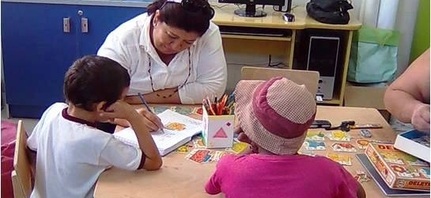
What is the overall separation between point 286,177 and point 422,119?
2.14ft

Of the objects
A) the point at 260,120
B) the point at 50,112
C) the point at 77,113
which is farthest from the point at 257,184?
the point at 50,112

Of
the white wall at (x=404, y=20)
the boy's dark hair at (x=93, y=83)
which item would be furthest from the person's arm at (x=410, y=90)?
the white wall at (x=404, y=20)

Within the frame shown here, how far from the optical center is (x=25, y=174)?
1639 millimetres

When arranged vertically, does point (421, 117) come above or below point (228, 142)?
above

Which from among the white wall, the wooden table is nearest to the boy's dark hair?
the wooden table

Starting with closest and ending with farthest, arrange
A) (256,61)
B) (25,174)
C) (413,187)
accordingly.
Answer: (413,187), (25,174), (256,61)

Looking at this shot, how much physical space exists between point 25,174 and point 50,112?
202mm

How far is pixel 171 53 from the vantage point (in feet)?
7.32

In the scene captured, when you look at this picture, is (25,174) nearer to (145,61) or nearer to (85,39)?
(145,61)

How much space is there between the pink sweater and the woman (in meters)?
0.88

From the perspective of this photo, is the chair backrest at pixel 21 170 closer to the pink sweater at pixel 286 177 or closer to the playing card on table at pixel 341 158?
the pink sweater at pixel 286 177

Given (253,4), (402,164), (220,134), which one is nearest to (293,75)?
(220,134)

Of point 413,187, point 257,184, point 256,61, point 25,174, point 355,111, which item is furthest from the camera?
point 256,61

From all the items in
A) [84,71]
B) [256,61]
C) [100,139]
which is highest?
[84,71]
